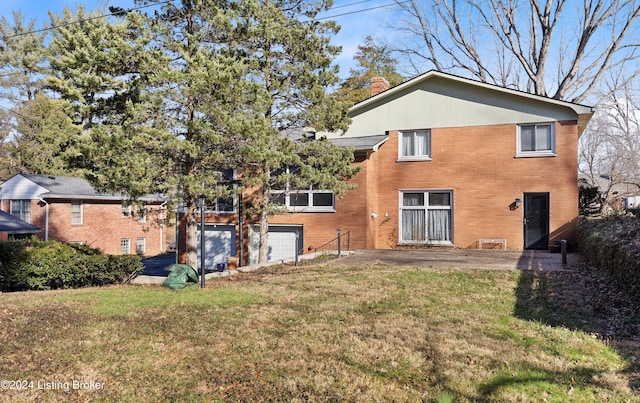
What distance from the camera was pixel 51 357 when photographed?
4.81 m

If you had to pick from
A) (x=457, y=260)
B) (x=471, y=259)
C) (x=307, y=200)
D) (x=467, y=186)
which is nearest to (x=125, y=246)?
(x=307, y=200)

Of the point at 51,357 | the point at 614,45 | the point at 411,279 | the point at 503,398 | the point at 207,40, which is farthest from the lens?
the point at 614,45

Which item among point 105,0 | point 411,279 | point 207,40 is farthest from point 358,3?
point 105,0

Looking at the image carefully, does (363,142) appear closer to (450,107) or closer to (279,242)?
(450,107)

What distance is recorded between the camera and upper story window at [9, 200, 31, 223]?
26.7 meters

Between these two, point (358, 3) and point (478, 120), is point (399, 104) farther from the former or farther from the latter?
point (358, 3)

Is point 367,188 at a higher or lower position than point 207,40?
lower

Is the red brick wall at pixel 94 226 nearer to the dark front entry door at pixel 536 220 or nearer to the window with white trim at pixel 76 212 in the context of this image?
the window with white trim at pixel 76 212

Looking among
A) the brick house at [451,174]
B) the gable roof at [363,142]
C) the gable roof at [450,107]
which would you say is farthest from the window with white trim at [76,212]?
the gable roof at [450,107]

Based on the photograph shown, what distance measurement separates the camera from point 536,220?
16.2 m

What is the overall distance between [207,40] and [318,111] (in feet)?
13.2

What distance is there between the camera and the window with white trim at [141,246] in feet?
106

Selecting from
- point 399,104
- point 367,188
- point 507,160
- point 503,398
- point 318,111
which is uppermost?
point 399,104

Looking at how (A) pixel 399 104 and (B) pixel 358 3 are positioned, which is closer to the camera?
(B) pixel 358 3
